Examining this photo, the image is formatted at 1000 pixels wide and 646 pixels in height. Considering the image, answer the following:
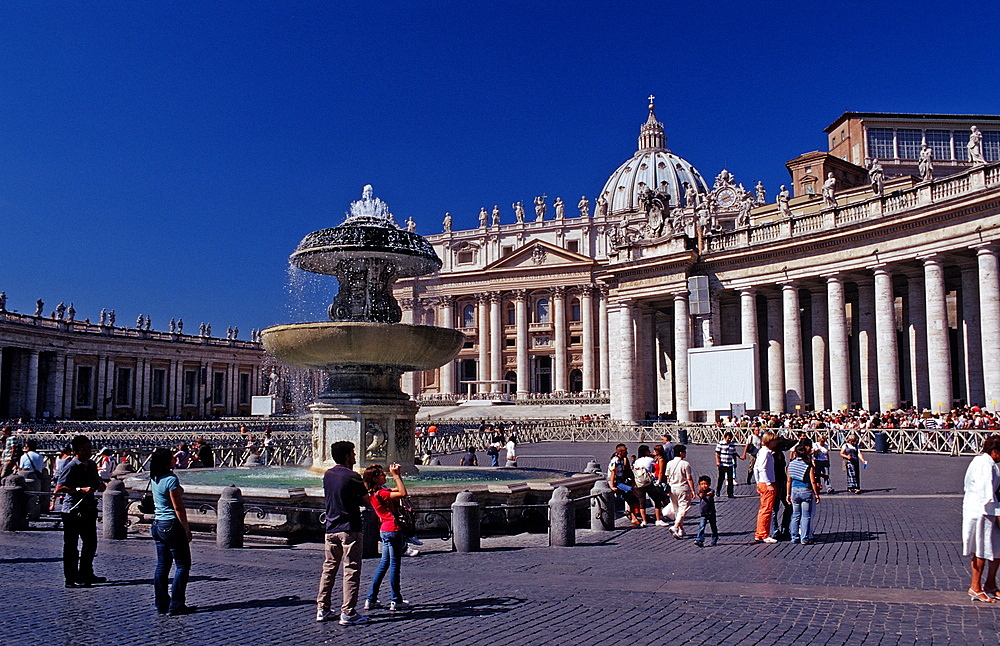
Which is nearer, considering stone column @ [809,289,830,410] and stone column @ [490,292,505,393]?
stone column @ [809,289,830,410]

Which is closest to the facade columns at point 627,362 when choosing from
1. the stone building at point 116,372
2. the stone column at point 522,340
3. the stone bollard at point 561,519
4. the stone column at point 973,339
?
the stone column at point 973,339

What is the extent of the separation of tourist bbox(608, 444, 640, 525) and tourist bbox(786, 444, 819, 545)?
2.68 metres

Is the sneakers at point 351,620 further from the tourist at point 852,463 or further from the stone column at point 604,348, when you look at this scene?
the stone column at point 604,348

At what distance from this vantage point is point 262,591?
8305 millimetres

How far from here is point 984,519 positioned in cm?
737

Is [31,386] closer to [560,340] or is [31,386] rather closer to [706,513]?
[560,340]

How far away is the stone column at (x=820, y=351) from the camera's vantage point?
34.2m

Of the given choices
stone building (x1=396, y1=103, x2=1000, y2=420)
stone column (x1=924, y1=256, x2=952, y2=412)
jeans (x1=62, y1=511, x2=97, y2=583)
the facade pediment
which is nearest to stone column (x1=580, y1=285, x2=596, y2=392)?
the facade pediment

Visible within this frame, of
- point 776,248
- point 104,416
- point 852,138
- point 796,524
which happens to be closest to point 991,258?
point 776,248

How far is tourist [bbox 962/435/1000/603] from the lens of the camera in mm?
7348

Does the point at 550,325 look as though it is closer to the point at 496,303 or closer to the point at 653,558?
the point at 496,303

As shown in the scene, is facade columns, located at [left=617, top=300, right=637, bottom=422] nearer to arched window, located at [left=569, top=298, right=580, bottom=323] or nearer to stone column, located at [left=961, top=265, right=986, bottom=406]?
stone column, located at [left=961, top=265, right=986, bottom=406]

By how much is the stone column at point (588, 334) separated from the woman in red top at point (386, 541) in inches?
3010

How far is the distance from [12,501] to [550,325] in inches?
3058
